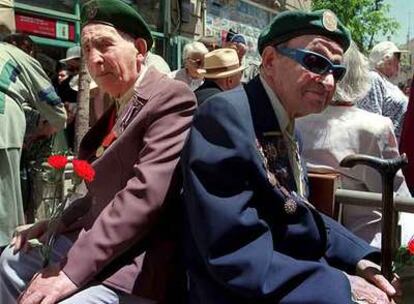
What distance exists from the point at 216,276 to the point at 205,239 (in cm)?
11

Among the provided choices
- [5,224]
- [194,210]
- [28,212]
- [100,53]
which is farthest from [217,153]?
[28,212]

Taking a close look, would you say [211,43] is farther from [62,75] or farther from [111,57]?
[111,57]

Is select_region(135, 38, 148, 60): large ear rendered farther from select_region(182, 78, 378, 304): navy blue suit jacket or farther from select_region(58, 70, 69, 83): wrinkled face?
select_region(58, 70, 69, 83): wrinkled face

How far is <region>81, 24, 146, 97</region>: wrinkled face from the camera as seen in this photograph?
2195 millimetres

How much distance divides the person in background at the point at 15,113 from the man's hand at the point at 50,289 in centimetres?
108

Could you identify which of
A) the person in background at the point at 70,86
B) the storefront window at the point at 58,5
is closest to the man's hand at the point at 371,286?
the person in background at the point at 70,86

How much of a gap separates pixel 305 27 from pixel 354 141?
1077 mm

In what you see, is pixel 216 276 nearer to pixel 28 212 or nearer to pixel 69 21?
pixel 28 212

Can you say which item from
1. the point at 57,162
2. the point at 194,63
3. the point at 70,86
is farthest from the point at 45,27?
the point at 57,162

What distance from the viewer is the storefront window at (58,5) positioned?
10420mm

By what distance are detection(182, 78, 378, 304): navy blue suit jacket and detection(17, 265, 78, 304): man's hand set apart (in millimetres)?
387

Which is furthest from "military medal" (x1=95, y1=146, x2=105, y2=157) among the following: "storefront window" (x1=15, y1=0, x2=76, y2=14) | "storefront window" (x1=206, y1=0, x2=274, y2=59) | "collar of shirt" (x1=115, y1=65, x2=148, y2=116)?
"storefront window" (x1=206, y1=0, x2=274, y2=59)

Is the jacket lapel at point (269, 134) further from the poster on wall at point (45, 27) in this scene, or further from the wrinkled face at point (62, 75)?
the poster on wall at point (45, 27)

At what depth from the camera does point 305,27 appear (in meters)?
1.93
